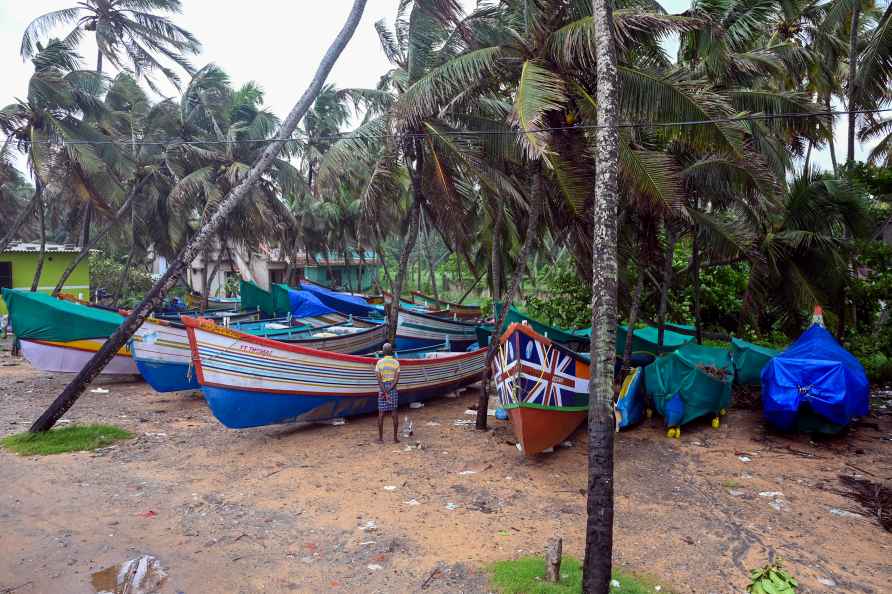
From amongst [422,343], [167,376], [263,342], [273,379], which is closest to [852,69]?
[422,343]

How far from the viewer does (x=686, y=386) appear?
31.7 feet

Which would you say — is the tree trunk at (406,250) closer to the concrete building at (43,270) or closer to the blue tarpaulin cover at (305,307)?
the blue tarpaulin cover at (305,307)

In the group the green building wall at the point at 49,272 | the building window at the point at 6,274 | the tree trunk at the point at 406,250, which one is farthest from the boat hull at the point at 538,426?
the building window at the point at 6,274

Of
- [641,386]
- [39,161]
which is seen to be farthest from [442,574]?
[39,161]

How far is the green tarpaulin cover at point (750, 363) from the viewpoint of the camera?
1148 centimetres

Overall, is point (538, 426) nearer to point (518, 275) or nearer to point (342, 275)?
point (518, 275)

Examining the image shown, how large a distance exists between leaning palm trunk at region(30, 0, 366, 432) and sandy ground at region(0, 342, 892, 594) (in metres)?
1.20

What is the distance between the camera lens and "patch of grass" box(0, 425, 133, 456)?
8566mm

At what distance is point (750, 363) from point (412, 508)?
8.17 metres

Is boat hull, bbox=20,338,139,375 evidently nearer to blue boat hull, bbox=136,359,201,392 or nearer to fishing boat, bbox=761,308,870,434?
blue boat hull, bbox=136,359,201,392

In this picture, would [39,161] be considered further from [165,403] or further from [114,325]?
[165,403]

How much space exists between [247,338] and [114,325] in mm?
6260

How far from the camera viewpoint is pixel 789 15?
1305cm

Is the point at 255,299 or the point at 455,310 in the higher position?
the point at 255,299
